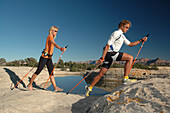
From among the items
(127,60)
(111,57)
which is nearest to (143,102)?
(111,57)

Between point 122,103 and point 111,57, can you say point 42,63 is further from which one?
point 122,103

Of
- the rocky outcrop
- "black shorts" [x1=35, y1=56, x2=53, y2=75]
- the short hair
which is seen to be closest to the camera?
the rocky outcrop

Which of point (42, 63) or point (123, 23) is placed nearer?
point (123, 23)

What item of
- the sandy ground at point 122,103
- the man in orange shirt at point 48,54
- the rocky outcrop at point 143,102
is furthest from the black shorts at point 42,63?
the rocky outcrop at point 143,102

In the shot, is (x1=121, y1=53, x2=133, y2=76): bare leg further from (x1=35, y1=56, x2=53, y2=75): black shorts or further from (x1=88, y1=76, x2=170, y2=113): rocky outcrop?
(x1=35, y1=56, x2=53, y2=75): black shorts

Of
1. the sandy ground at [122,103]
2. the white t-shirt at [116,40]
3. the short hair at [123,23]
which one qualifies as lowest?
the sandy ground at [122,103]

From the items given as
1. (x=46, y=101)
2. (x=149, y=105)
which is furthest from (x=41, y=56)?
(x=149, y=105)

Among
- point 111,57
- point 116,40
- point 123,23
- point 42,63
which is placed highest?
point 123,23

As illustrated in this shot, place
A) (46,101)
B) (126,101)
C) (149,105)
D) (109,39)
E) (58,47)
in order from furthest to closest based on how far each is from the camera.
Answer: (58,47) < (109,39) < (46,101) < (126,101) < (149,105)

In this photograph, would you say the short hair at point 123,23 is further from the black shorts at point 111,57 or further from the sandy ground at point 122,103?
the sandy ground at point 122,103

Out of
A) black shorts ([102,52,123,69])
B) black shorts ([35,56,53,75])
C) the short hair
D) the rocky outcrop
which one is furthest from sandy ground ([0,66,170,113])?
the short hair

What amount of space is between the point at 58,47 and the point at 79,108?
189 cm

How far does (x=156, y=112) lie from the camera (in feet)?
3.75

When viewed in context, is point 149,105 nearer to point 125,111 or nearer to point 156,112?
point 156,112
